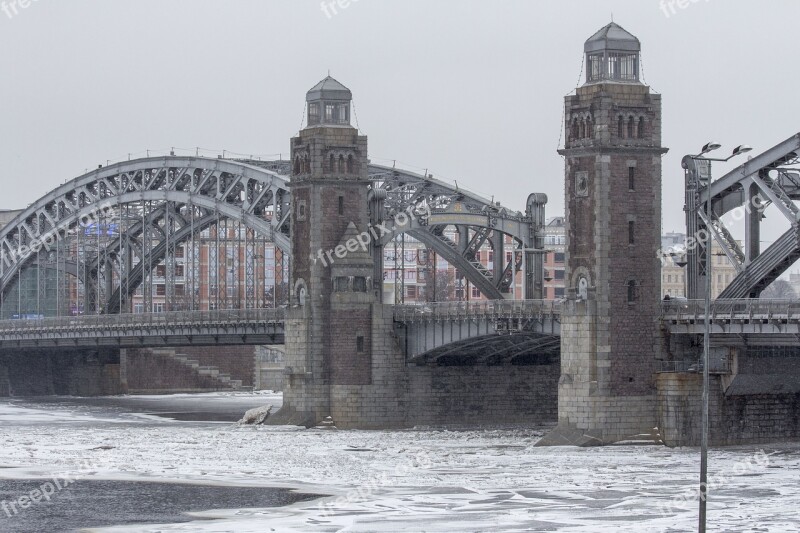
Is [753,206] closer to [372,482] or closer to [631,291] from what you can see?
[631,291]

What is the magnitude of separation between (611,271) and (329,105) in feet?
88.7

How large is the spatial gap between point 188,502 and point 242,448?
2450 cm

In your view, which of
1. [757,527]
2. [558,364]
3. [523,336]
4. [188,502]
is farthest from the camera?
[558,364]

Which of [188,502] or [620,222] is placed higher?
[620,222]

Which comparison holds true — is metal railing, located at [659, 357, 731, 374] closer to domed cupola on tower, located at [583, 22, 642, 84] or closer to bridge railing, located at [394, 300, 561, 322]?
bridge railing, located at [394, 300, 561, 322]

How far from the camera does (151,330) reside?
452ft

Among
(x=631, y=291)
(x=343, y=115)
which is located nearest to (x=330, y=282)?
(x=343, y=115)

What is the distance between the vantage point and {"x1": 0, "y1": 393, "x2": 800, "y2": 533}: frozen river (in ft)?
218

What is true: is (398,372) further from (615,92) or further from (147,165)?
(147,165)

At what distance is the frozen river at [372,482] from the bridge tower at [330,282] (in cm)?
332

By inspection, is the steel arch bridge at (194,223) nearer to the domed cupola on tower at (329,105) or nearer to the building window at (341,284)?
the building window at (341,284)

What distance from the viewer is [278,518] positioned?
67.4 meters

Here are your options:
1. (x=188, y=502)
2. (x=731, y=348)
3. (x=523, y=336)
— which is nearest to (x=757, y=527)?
(x=188, y=502)

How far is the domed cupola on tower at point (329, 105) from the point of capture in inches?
4520
